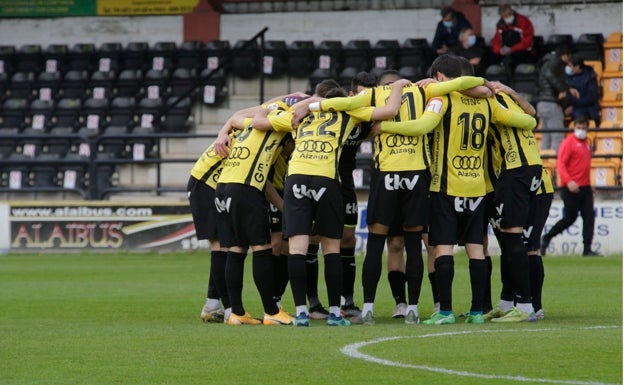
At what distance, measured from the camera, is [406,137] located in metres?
10.4

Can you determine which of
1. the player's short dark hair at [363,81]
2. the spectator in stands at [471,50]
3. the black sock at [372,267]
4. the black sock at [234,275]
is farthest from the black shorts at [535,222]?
the spectator in stands at [471,50]

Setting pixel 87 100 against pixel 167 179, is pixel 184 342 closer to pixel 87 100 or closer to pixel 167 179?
pixel 167 179

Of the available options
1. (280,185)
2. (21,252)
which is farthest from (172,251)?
(280,185)

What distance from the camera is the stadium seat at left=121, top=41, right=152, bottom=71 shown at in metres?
27.3

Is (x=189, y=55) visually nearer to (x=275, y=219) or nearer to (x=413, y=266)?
(x=275, y=219)

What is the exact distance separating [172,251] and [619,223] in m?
7.18

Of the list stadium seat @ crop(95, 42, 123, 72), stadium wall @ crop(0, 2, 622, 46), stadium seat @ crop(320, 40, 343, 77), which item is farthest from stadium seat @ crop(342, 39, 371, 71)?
stadium seat @ crop(95, 42, 123, 72)

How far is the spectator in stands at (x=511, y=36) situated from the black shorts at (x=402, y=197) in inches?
547

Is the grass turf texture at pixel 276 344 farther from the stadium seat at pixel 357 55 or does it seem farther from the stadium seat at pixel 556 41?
the stadium seat at pixel 357 55

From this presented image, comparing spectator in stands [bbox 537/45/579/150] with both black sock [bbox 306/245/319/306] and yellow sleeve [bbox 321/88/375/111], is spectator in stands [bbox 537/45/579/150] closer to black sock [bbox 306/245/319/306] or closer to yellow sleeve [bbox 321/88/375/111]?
black sock [bbox 306/245/319/306]

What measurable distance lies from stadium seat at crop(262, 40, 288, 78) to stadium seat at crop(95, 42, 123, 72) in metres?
3.23

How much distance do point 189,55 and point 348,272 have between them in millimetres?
16076

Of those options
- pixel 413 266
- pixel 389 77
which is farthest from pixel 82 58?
pixel 413 266

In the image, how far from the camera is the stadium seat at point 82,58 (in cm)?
2772
